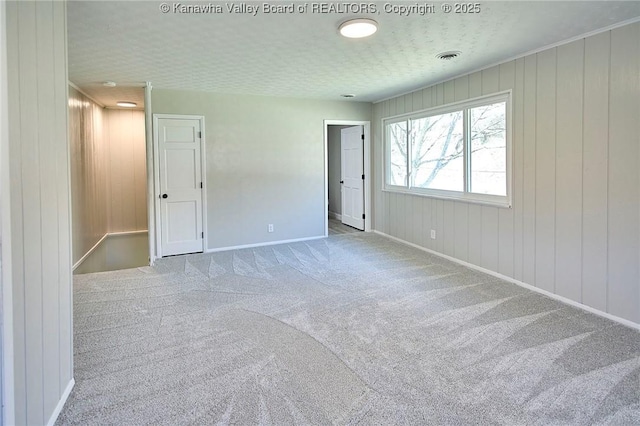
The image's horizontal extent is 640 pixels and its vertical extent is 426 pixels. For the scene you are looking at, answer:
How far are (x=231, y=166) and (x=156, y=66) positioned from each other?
2033 mm

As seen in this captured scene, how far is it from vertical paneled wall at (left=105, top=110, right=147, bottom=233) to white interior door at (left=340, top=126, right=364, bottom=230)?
3.94 meters

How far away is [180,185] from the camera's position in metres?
5.83

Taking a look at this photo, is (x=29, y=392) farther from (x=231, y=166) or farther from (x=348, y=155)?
(x=348, y=155)

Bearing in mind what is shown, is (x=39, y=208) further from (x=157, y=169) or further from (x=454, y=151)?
(x=454, y=151)

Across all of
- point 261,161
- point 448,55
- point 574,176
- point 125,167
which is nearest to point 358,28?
point 448,55

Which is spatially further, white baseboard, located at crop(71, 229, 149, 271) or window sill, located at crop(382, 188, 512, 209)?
white baseboard, located at crop(71, 229, 149, 271)

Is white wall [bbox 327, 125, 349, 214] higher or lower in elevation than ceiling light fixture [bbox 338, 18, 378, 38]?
Answer: lower

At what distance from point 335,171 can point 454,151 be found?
4246 millimetres

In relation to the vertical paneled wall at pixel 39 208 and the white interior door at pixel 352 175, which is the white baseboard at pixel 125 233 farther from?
the vertical paneled wall at pixel 39 208

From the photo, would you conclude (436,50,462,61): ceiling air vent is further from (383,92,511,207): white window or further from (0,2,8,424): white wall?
(0,2,8,424): white wall

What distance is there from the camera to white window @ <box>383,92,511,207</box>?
15.0ft

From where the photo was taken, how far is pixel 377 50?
12.7 ft

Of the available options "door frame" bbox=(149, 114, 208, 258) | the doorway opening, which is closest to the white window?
"door frame" bbox=(149, 114, 208, 258)

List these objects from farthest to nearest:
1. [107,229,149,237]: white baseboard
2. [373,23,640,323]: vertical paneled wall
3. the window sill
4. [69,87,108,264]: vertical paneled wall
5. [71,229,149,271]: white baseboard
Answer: [107,229,149,237]: white baseboard, [71,229,149,271]: white baseboard, [69,87,108,264]: vertical paneled wall, the window sill, [373,23,640,323]: vertical paneled wall
